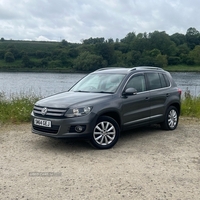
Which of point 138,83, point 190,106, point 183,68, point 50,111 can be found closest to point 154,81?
point 138,83

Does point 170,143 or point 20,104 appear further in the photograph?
point 20,104

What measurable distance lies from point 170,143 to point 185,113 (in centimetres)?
469

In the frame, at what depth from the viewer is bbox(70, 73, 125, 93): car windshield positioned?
22.3 feet

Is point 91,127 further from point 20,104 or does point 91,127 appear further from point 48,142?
point 20,104

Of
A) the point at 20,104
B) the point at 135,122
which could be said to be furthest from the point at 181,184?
the point at 20,104

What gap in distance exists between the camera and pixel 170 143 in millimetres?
6801

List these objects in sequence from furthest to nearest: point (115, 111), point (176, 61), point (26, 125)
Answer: point (176, 61), point (26, 125), point (115, 111)

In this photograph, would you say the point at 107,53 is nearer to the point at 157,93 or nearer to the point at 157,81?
the point at 157,81

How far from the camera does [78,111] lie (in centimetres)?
587

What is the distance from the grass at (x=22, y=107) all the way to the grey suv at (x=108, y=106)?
2962 mm

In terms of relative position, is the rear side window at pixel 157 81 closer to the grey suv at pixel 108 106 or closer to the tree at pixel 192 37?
the grey suv at pixel 108 106

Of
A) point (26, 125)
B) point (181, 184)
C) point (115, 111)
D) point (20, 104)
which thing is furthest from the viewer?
point (20, 104)

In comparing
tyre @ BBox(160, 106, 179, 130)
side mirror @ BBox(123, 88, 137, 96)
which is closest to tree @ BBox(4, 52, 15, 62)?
tyre @ BBox(160, 106, 179, 130)

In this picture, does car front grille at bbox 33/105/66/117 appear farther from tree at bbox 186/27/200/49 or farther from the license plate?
tree at bbox 186/27/200/49
